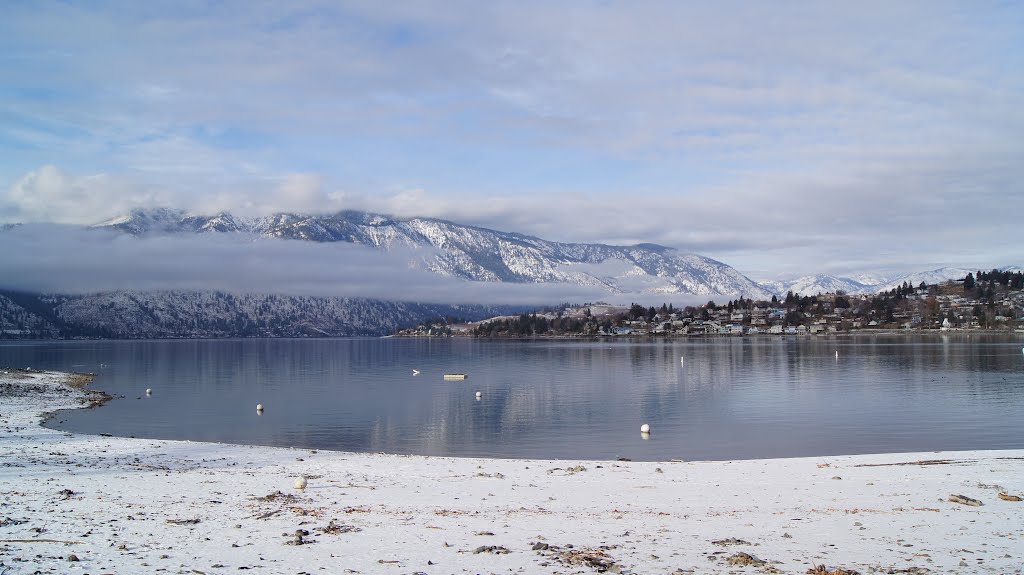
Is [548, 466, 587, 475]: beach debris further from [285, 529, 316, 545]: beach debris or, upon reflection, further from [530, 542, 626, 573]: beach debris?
[285, 529, 316, 545]: beach debris

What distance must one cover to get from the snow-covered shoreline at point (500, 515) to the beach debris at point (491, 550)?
7 cm

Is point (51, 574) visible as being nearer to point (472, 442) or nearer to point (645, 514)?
point (645, 514)

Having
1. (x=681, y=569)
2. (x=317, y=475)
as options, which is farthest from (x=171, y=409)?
(x=681, y=569)

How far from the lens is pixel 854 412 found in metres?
60.4

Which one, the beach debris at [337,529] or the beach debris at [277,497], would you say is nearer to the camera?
the beach debris at [337,529]

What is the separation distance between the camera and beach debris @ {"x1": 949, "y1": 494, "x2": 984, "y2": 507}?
2128 cm

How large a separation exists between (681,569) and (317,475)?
59.5 ft

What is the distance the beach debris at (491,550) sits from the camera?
16.0 meters

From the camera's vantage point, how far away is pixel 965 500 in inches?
847

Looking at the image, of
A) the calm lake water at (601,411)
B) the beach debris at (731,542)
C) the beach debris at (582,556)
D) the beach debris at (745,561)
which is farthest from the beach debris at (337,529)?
the calm lake water at (601,411)

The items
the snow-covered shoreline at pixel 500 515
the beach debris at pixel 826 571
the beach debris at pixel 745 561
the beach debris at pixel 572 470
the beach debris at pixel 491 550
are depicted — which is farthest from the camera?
the beach debris at pixel 572 470

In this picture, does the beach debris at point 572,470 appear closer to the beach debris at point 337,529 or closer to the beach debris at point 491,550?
the beach debris at point 337,529

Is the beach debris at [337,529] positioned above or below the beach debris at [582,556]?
below

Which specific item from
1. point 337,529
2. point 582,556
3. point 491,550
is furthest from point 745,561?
point 337,529
